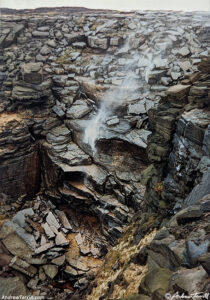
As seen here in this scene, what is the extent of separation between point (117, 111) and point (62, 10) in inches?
734

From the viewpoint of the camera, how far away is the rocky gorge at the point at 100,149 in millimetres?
9461

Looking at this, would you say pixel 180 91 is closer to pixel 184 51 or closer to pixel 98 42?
pixel 184 51

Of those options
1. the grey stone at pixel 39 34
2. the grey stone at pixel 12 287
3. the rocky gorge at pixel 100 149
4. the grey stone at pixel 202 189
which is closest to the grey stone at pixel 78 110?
the rocky gorge at pixel 100 149

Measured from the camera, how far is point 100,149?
737 inches

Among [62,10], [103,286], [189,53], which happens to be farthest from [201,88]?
[62,10]

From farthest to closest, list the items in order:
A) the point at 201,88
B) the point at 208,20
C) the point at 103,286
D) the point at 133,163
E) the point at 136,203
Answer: the point at 208,20 → the point at 133,163 → the point at 136,203 → the point at 201,88 → the point at 103,286

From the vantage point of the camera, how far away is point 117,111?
19.2 m

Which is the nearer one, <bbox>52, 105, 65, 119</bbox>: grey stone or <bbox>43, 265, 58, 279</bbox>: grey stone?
A: <bbox>43, 265, 58, 279</bbox>: grey stone

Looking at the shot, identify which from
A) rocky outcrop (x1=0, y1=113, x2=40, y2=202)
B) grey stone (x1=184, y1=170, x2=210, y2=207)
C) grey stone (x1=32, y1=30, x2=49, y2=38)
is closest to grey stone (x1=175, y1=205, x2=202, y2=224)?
grey stone (x1=184, y1=170, x2=210, y2=207)

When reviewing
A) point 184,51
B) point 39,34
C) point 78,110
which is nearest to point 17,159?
point 78,110

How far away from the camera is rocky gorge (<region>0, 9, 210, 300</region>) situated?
31.0 feet

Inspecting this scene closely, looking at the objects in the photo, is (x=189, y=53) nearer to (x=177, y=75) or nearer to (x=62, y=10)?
(x=177, y=75)

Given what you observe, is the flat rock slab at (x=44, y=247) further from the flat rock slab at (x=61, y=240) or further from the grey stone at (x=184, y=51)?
the grey stone at (x=184, y=51)

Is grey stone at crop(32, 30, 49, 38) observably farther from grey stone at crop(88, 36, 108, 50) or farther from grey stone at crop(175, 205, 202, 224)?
grey stone at crop(175, 205, 202, 224)
